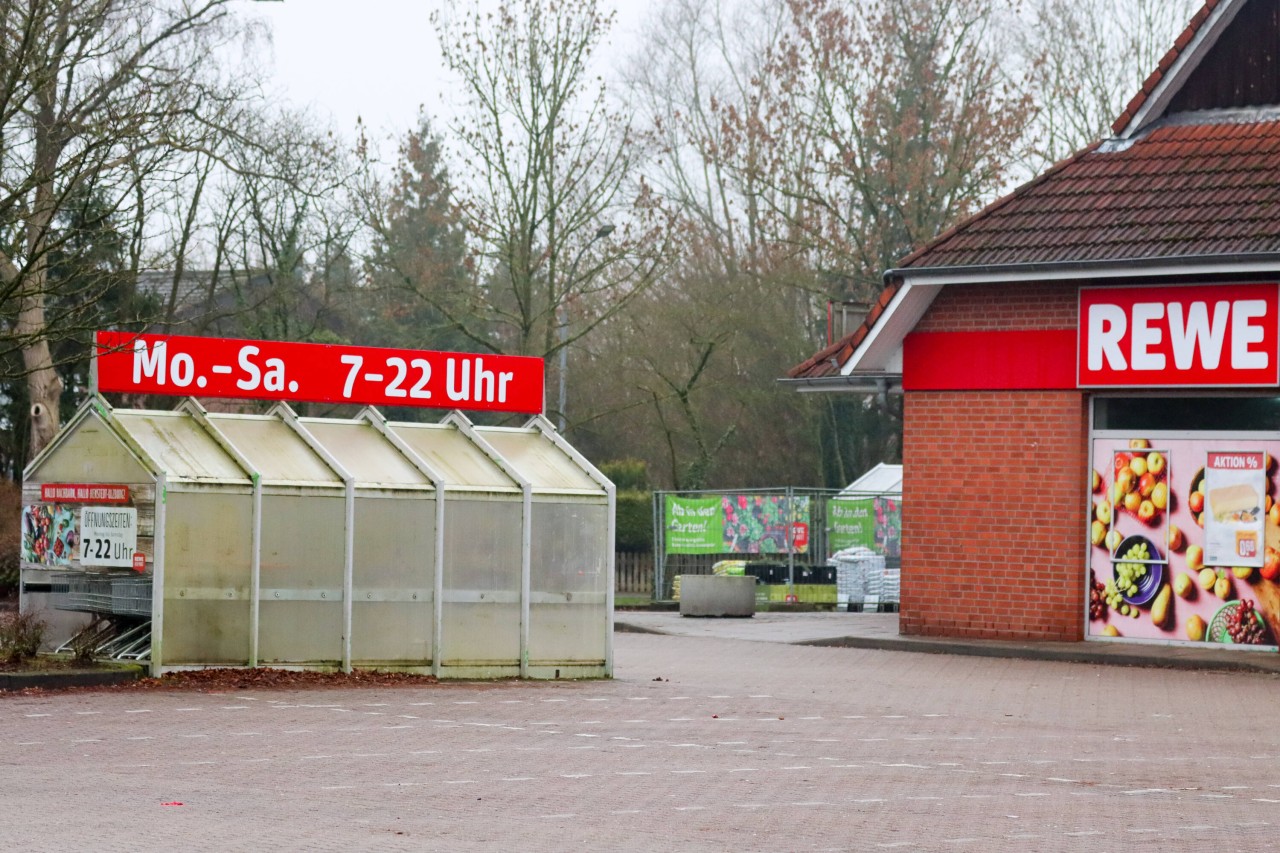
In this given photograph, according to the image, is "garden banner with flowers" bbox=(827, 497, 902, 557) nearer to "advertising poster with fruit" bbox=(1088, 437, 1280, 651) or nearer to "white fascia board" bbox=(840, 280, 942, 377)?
"white fascia board" bbox=(840, 280, 942, 377)

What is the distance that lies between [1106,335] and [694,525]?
13.9 meters

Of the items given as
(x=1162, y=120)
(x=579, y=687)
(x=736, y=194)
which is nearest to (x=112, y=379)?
(x=579, y=687)

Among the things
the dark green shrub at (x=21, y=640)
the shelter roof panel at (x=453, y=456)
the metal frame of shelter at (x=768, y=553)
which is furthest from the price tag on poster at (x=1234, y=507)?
the dark green shrub at (x=21, y=640)

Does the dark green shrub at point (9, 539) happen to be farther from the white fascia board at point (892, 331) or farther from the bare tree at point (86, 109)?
the white fascia board at point (892, 331)

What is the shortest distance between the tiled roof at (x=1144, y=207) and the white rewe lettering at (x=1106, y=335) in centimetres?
87

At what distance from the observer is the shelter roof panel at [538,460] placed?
18156mm

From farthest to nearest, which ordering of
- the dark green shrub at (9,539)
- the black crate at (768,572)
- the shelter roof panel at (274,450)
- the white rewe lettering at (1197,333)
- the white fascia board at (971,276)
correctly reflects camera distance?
the black crate at (768,572) < the dark green shrub at (9,539) < the white rewe lettering at (1197,333) < the white fascia board at (971,276) < the shelter roof panel at (274,450)

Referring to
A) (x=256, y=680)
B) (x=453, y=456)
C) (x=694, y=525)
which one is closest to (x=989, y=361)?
(x=453, y=456)

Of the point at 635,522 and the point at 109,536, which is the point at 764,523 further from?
the point at 109,536

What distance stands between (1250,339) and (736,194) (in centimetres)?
3027

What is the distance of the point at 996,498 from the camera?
22594 mm

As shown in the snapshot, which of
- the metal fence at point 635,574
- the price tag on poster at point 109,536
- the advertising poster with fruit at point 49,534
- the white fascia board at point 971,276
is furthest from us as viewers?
the metal fence at point 635,574

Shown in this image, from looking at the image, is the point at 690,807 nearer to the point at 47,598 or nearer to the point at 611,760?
the point at 611,760

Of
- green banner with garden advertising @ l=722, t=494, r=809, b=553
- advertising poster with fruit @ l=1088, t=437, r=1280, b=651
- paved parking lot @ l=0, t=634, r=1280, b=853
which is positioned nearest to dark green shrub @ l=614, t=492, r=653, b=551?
green banner with garden advertising @ l=722, t=494, r=809, b=553
